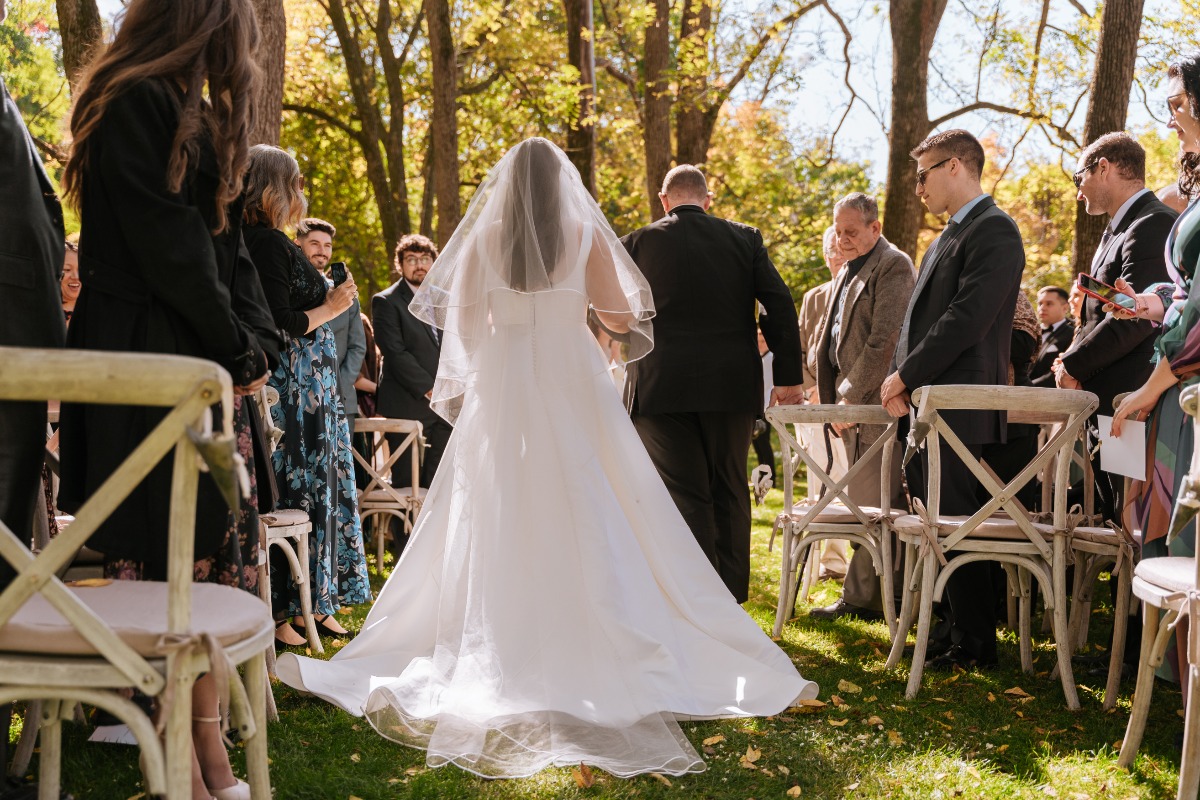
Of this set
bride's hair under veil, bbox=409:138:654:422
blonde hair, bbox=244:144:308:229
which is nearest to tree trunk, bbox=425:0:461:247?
blonde hair, bbox=244:144:308:229

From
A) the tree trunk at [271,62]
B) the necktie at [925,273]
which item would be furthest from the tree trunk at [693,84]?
the necktie at [925,273]

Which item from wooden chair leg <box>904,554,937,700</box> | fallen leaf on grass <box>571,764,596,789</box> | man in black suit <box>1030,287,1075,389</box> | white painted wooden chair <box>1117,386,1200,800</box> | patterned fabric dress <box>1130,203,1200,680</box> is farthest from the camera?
man in black suit <box>1030,287,1075,389</box>

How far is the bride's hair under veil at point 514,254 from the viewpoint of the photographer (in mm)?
4574

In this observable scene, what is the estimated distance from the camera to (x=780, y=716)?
416 cm

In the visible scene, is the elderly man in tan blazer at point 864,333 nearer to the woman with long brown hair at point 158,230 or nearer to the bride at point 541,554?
the bride at point 541,554

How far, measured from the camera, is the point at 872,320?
617 cm

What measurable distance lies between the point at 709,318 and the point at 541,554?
7.19 feet

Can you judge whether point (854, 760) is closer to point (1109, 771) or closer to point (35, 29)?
point (1109, 771)

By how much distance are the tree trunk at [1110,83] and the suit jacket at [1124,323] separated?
3135 millimetres

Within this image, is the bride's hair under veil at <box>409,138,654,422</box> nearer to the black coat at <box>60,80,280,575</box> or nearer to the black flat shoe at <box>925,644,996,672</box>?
the black coat at <box>60,80,280,575</box>

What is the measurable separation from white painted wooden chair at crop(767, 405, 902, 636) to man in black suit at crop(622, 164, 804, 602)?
1.53 feet

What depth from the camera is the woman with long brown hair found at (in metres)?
2.77

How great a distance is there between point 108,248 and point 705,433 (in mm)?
3787

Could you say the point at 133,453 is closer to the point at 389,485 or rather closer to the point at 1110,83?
the point at 389,485
